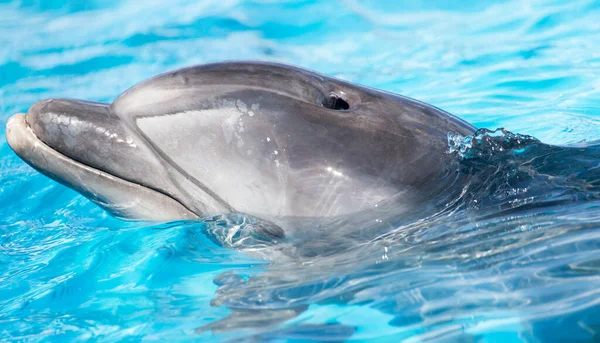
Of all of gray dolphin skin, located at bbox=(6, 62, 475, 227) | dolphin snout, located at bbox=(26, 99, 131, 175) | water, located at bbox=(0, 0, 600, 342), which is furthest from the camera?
dolphin snout, located at bbox=(26, 99, 131, 175)

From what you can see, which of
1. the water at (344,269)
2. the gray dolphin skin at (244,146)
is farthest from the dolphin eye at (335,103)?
the water at (344,269)

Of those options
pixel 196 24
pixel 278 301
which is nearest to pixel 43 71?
pixel 196 24

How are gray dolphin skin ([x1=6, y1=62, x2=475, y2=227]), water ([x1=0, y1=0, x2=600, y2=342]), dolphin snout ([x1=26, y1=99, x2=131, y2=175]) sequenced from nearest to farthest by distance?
1. water ([x1=0, y1=0, x2=600, y2=342])
2. gray dolphin skin ([x1=6, y1=62, x2=475, y2=227])
3. dolphin snout ([x1=26, y1=99, x2=131, y2=175])

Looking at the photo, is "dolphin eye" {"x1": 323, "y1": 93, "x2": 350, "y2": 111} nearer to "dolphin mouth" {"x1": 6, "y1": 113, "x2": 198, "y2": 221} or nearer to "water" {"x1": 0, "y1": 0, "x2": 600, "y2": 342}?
"water" {"x1": 0, "y1": 0, "x2": 600, "y2": 342}

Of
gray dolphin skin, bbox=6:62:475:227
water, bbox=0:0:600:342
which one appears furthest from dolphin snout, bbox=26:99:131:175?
water, bbox=0:0:600:342

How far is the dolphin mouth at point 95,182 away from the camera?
4219 mm

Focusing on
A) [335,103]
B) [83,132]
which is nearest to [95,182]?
[83,132]

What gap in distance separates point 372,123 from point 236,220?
3.31 ft

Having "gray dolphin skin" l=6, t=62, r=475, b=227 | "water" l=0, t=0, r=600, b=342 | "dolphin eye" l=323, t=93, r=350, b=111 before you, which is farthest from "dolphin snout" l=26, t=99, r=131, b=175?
"dolphin eye" l=323, t=93, r=350, b=111

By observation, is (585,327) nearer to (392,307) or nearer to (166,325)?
(392,307)

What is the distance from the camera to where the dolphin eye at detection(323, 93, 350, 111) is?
4.22 metres

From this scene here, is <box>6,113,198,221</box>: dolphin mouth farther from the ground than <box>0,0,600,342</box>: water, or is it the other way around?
<box>6,113,198,221</box>: dolphin mouth

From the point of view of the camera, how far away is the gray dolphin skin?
4.03 m

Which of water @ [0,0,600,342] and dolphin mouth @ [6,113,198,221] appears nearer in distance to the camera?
water @ [0,0,600,342]
